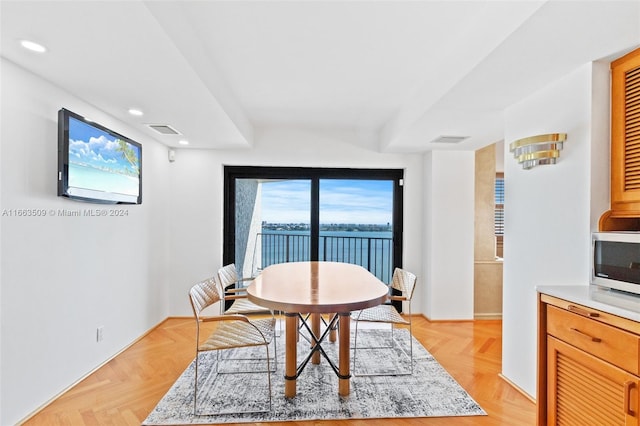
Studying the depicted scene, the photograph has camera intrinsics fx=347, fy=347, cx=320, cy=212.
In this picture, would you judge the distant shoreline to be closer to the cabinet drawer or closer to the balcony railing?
the balcony railing

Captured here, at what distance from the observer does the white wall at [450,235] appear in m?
4.45

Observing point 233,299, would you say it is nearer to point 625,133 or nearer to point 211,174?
point 211,174

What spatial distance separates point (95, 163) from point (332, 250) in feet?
10.00

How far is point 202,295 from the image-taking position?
8.84 ft

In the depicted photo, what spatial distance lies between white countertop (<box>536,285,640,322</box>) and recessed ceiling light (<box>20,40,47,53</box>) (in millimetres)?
2992

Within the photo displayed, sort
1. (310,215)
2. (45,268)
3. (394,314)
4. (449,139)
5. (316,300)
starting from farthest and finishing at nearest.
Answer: (310,215), (449,139), (394,314), (45,268), (316,300)

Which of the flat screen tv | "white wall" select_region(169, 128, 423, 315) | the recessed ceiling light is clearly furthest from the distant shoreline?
the recessed ceiling light

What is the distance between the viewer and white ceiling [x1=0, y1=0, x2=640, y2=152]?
159 centimetres

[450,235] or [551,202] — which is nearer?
[551,202]

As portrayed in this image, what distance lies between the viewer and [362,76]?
287cm

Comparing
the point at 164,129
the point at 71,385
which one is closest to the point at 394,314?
the point at 71,385

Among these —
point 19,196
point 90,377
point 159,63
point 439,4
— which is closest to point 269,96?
point 159,63

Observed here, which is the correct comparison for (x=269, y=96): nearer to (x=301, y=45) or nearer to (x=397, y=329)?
(x=301, y=45)

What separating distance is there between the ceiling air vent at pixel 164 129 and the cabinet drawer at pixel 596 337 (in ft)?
11.4
